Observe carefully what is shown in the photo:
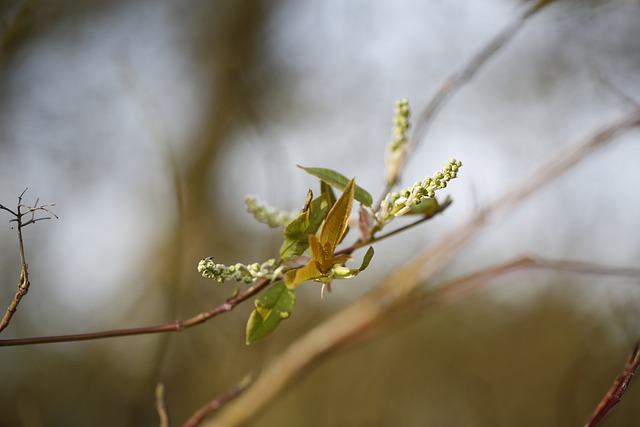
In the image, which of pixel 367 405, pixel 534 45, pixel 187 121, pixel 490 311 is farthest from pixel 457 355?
pixel 187 121

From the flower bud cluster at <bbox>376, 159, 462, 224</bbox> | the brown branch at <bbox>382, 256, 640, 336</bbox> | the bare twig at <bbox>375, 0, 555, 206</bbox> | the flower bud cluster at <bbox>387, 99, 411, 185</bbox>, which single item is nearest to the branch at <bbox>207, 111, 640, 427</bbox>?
the brown branch at <bbox>382, 256, 640, 336</bbox>

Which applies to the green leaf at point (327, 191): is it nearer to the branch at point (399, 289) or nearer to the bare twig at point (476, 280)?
the bare twig at point (476, 280)

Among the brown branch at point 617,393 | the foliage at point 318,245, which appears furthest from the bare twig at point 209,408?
the brown branch at point 617,393

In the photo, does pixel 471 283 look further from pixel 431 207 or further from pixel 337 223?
pixel 337 223

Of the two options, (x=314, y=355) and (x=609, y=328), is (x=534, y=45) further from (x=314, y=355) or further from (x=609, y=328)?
(x=314, y=355)

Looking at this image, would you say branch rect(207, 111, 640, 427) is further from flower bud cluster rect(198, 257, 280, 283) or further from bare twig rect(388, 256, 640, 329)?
flower bud cluster rect(198, 257, 280, 283)
